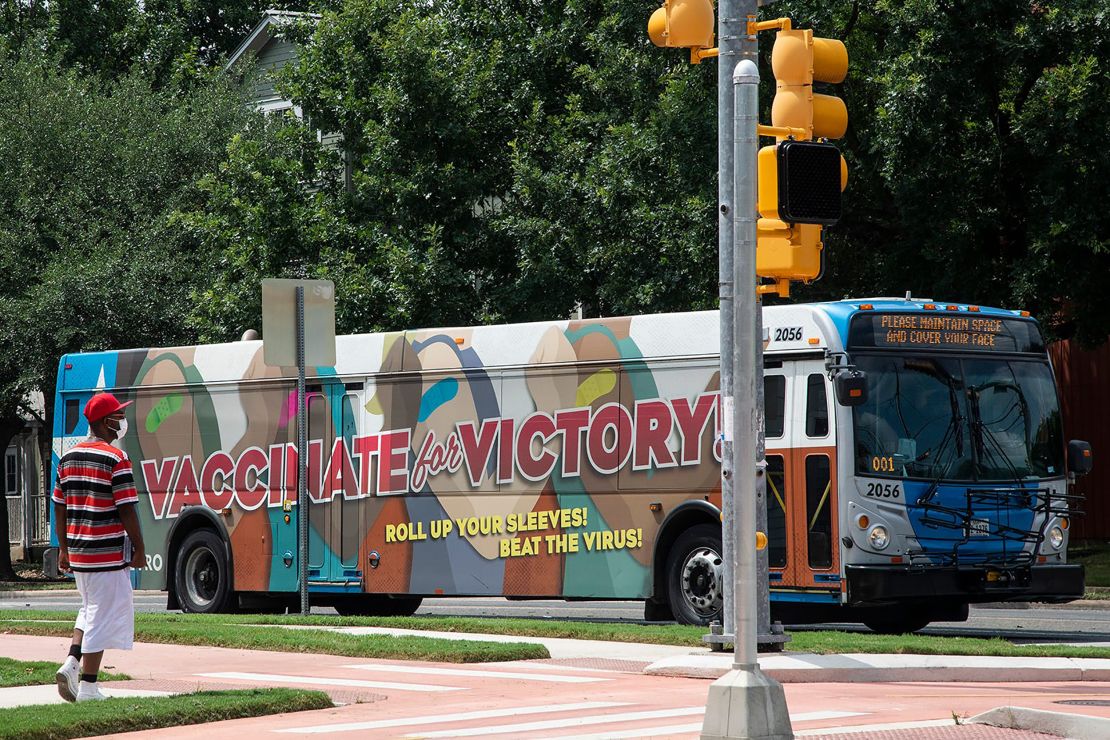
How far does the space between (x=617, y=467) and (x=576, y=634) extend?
8.40ft

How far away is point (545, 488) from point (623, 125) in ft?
34.5

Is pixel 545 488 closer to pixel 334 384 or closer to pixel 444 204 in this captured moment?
pixel 334 384

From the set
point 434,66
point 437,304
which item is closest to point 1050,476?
point 437,304

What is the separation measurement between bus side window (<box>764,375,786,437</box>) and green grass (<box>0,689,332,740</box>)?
6.75 m

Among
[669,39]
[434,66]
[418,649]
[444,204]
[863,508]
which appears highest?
[434,66]

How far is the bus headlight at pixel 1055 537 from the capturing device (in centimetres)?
1690

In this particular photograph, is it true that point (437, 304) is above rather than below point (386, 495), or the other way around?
above

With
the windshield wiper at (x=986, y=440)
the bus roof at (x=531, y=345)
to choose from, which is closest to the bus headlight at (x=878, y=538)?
the windshield wiper at (x=986, y=440)

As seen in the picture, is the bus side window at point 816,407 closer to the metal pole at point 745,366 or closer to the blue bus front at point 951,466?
the blue bus front at point 951,466

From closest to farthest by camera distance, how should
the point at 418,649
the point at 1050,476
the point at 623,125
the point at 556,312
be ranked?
the point at 418,649, the point at 1050,476, the point at 623,125, the point at 556,312

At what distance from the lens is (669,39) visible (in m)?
11.3

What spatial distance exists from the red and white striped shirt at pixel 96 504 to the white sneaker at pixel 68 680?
0.60m

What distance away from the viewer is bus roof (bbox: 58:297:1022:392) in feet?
53.7

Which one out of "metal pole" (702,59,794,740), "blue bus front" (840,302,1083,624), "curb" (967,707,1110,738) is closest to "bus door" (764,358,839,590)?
"blue bus front" (840,302,1083,624)
